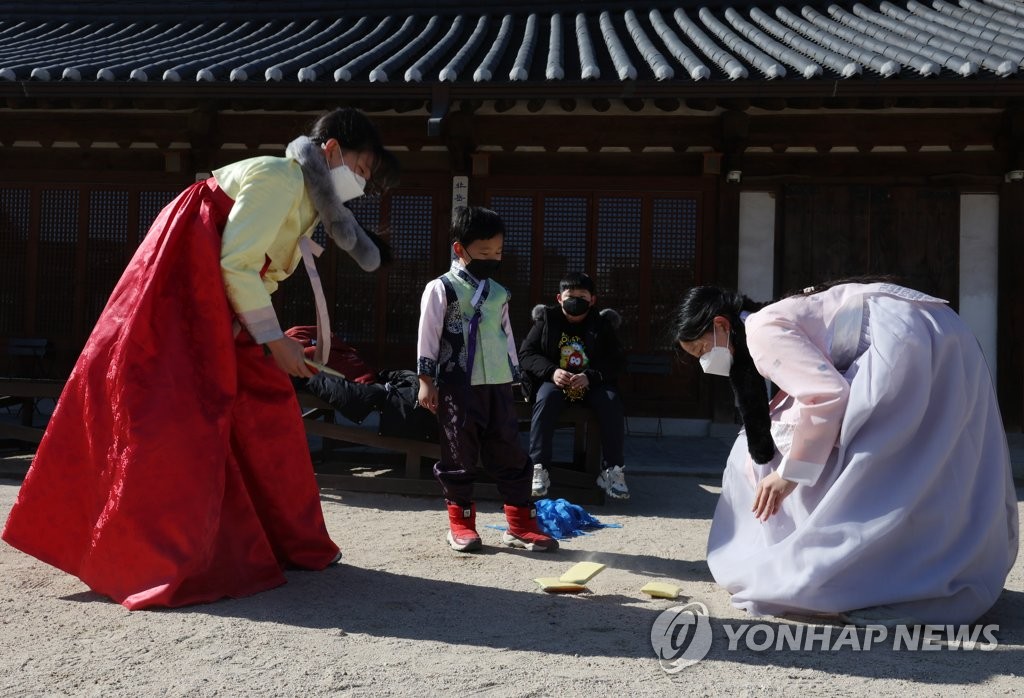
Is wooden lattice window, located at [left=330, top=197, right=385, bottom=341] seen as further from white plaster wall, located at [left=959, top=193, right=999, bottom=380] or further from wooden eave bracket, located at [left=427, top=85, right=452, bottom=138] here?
white plaster wall, located at [left=959, top=193, right=999, bottom=380]

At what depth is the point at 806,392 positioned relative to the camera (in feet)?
8.73

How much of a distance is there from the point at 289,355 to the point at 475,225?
4.13 feet

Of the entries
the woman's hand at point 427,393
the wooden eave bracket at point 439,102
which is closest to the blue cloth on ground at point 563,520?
the woman's hand at point 427,393

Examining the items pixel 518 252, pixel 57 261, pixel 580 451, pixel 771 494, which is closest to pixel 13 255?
pixel 57 261

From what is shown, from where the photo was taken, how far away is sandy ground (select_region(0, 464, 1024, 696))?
218 centimetres

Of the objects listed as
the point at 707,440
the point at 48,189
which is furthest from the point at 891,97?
the point at 48,189

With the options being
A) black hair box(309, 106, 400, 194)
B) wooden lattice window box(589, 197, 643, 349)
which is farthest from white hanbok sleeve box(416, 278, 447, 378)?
wooden lattice window box(589, 197, 643, 349)

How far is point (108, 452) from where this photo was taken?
2805mm

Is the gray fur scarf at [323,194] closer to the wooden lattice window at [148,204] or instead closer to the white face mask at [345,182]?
the white face mask at [345,182]

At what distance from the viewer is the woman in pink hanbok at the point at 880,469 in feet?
8.64

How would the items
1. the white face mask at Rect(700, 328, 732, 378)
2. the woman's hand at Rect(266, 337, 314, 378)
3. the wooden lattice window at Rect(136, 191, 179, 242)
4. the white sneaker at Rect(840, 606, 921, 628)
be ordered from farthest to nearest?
the wooden lattice window at Rect(136, 191, 179, 242)
the white face mask at Rect(700, 328, 732, 378)
the woman's hand at Rect(266, 337, 314, 378)
the white sneaker at Rect(840, 606, 921, 628)

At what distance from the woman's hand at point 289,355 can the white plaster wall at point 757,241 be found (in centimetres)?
549

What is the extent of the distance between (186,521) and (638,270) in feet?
18.1

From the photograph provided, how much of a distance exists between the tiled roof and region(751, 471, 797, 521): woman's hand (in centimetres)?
431
